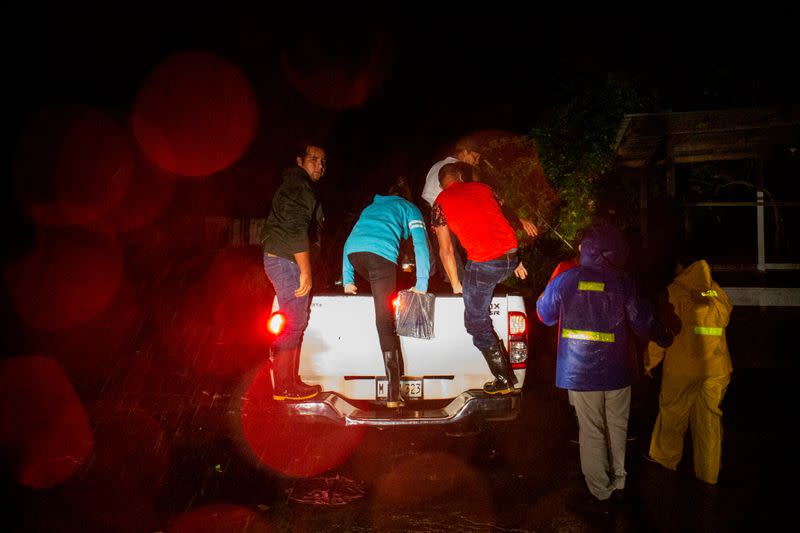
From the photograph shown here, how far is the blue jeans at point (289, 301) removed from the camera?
14.8 feet

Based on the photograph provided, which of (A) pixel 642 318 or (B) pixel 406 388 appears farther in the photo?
(B) pixel 406 388

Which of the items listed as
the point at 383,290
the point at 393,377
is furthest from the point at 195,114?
the point at 393,377

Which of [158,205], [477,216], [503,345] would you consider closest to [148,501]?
[503,345]

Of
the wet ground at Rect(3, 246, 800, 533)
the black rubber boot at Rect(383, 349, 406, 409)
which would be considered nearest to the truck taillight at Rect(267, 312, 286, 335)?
the wet ground at Rect(3, 246, 800, 533)

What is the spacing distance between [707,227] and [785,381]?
1013cm

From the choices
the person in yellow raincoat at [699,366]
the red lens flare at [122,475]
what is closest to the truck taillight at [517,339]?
the person in yellow raincoat at [699,366]

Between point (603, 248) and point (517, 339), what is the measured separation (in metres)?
0.97

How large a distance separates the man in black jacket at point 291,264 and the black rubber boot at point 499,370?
129 cm

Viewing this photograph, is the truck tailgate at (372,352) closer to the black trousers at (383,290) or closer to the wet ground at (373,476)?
the black trousers at (383,290)

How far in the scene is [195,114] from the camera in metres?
20.5

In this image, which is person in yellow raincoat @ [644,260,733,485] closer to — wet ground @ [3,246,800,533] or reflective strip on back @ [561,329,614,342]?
wet ground @ [3,246,800,533]

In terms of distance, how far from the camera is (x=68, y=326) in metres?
13.6

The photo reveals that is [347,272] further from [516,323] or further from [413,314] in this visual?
→ [516,323]

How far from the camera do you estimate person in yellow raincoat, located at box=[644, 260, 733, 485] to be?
4.45m
